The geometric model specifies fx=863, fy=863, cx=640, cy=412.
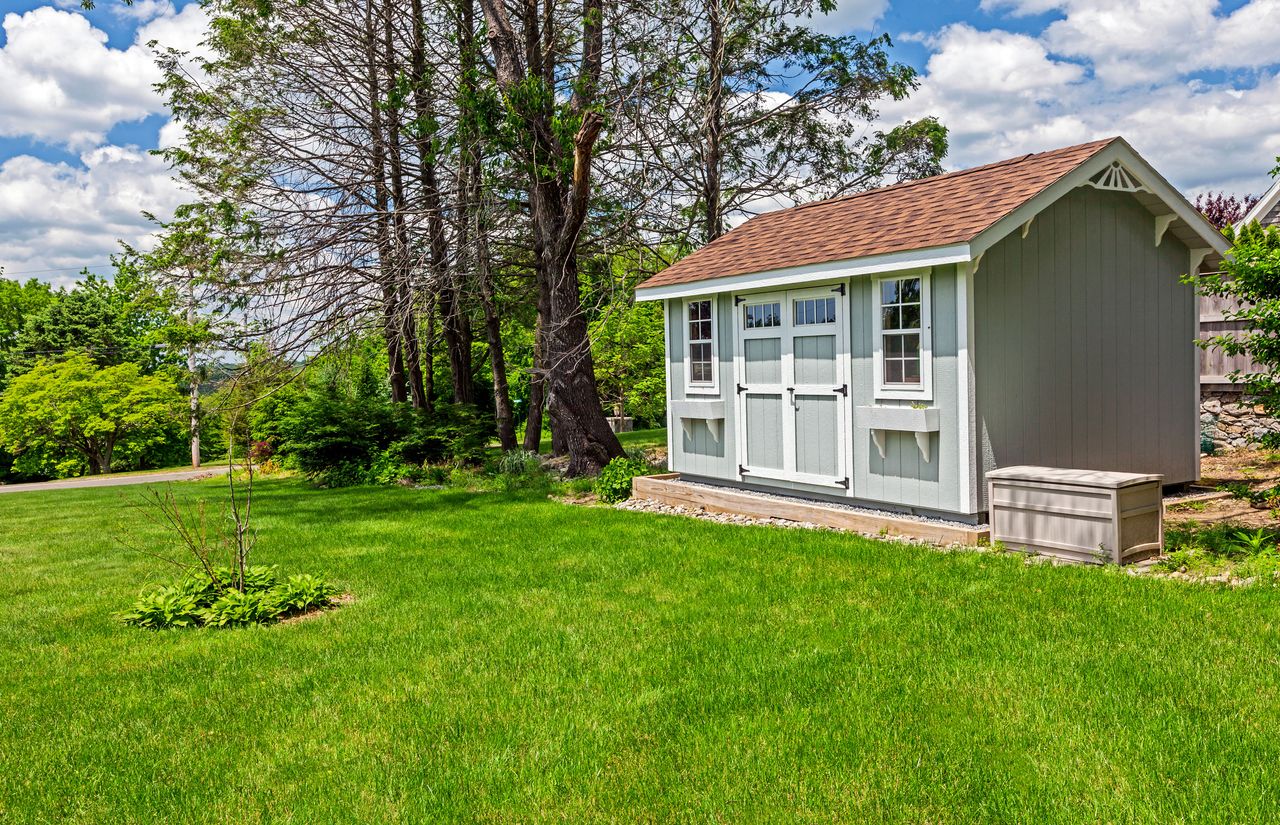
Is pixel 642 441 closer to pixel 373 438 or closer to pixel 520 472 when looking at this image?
pixel 520 472

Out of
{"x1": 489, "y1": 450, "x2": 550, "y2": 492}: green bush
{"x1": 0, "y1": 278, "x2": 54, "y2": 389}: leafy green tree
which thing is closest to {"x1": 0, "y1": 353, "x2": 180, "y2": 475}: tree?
{"x1": 0, "y1": 278, "x2": 54, "y2": 389}: leafy green tree

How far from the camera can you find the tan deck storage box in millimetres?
6320

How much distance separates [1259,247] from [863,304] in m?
3.21

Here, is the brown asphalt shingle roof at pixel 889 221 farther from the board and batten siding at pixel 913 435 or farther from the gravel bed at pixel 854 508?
the gravel bed at pixel 854 508

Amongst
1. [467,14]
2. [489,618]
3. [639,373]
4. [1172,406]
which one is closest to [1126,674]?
[489,618]

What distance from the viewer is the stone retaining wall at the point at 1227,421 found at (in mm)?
12617

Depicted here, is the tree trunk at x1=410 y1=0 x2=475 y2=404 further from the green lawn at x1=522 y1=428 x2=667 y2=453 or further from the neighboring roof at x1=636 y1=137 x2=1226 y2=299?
the neighboring roof at x1=636 y1=137 x2=1226 y2=299

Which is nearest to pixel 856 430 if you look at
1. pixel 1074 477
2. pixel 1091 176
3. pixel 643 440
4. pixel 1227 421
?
pixel 1074 477

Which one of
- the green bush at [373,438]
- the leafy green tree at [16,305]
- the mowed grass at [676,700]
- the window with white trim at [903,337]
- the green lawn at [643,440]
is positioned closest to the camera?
the mowed grass at [676,700]

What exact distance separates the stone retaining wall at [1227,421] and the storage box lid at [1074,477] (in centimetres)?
749

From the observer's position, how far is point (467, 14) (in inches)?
601

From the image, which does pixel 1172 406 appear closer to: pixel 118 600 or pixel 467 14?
pixel 118 600

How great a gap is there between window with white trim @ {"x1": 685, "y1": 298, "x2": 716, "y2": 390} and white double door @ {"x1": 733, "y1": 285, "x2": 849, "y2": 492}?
0.52 meters

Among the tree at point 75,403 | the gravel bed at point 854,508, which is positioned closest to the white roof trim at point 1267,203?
the gravel bed at point 854,508
